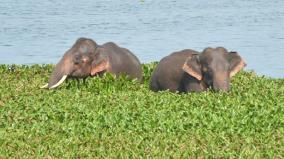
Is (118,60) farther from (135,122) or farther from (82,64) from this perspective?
(135,122)

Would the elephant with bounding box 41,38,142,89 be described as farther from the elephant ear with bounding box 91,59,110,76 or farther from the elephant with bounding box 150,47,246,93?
the elephant with bounding box 150,47,246,93

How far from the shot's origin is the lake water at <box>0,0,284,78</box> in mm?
29562

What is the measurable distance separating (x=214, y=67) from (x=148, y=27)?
2196 cm

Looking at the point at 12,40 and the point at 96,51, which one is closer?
the point at 96,51

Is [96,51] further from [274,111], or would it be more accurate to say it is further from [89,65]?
[274,111]

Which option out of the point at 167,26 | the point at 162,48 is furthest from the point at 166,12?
the point at 162,48

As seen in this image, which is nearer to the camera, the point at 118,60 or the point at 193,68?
the point at 193,68

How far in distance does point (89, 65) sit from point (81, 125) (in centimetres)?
428

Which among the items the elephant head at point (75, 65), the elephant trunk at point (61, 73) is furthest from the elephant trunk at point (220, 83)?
the elephant trunk at point (61, 73)

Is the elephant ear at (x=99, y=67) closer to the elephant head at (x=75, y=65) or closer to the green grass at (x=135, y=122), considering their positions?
the elephant head at (x=75, y=65)

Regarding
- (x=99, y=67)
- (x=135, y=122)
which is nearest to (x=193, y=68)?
(x=99, y=67)

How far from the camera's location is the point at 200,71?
53.7 feet

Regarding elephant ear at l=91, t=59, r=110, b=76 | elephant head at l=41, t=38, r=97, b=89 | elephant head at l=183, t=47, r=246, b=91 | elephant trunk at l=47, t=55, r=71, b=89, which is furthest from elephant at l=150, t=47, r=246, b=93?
elephant trunk at l=47, t=55, r=71, b=89

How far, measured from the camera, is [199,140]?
40.9ft
